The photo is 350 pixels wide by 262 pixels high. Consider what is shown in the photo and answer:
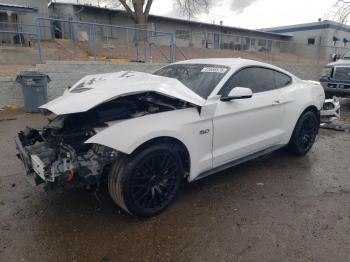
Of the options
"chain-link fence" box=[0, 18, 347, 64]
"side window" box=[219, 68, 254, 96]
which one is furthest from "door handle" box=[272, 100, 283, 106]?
"chain-link fence" box=[0, 18, 347, 64]

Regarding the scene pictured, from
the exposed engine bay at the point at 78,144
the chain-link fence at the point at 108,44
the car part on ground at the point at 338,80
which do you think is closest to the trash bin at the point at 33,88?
the chain-link fence at the point at 108,44

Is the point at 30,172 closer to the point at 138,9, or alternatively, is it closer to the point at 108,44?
the point at 108,44

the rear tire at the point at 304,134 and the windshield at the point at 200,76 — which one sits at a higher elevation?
the windshield at the point at 200,76

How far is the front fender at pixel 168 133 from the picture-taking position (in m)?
2.57

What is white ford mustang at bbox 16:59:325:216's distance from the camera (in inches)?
104

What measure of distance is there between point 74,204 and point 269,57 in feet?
60.6

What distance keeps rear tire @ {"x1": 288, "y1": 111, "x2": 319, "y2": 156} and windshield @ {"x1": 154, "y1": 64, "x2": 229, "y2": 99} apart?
5.75ft

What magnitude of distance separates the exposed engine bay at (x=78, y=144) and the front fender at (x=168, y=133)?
0.16 metres

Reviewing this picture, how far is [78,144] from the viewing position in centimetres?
284

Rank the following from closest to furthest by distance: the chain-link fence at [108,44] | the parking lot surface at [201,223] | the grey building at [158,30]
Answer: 1. the parking lot surface at [201,223]
2. the chain-link fence at [108,44]
3. the grey building at [158,30]

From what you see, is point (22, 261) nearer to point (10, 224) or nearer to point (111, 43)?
point (10, 224)

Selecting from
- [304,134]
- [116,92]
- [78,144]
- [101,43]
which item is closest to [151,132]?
[116,92]

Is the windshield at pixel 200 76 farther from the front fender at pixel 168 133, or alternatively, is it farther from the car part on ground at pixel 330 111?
the car part on ground at pixel 330 111

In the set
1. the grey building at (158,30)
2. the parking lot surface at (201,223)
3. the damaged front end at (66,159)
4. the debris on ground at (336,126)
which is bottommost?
the parking lot surface at (201,223)
